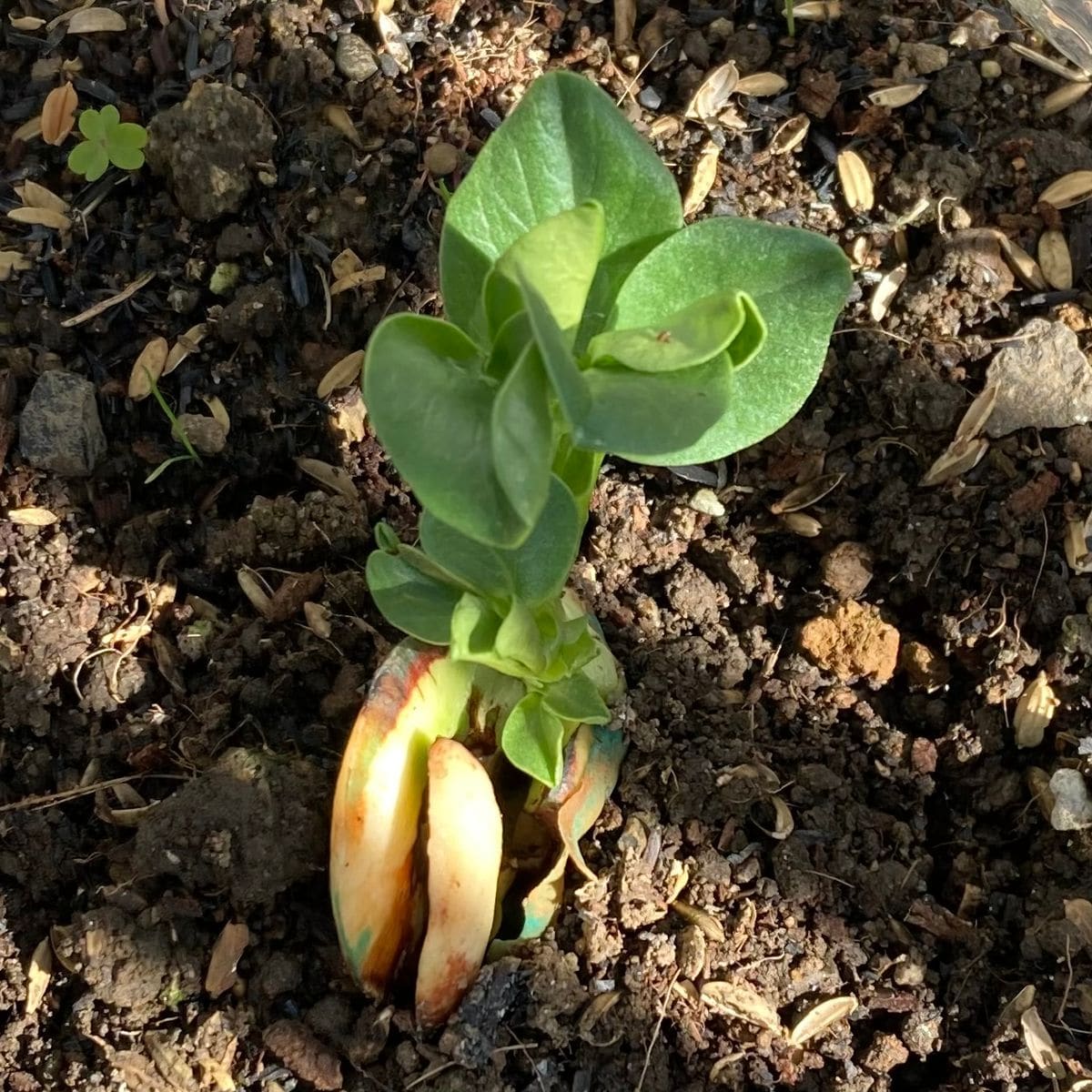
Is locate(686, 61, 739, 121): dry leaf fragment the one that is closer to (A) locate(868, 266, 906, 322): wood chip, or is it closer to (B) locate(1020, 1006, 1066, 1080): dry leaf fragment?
(A) locate(868, 266, 906, 322): wood chip

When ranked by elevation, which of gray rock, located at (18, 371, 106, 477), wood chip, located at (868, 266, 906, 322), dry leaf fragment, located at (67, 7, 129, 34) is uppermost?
wood chip, located at (868, 266, 906, 322)

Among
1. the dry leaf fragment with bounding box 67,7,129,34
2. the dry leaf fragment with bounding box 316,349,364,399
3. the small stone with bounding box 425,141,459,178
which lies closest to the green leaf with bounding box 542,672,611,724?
the dry leaf fragment with bounding box 316,349,364,399

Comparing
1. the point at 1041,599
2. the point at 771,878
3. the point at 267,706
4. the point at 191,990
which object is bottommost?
the point at 191,990

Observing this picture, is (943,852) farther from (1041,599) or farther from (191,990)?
(191,990)

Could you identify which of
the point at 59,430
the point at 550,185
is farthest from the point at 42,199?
the point at 550,185

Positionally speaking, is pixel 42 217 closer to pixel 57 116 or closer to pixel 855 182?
pixel 57 116

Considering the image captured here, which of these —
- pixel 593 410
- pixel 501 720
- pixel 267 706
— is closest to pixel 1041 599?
pixel 501 720

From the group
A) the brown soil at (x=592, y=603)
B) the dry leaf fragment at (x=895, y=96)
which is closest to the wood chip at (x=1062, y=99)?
the brown soil at (x=592, y=603)
